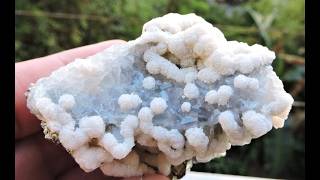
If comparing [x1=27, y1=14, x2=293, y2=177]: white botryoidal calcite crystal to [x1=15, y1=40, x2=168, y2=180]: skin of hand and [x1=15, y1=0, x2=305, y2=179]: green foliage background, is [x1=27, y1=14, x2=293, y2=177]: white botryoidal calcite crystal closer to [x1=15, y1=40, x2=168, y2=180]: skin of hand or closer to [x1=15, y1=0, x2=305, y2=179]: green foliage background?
[x1=15, y1=40, x2=168, y2=180]: skin of hand

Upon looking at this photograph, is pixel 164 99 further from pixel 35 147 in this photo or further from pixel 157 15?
pixel 157 15

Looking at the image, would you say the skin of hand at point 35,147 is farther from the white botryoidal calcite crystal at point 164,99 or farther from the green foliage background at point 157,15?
the green foliage background at point 157,15

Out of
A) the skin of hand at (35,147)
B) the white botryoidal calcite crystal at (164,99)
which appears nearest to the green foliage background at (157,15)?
the skin of hand at (35,147)

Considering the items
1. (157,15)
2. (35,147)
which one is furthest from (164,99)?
(157,15)

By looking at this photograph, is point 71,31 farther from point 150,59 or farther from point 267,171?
point 150,59

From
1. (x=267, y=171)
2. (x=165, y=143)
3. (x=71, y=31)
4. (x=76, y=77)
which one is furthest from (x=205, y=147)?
(x=71, y=31)

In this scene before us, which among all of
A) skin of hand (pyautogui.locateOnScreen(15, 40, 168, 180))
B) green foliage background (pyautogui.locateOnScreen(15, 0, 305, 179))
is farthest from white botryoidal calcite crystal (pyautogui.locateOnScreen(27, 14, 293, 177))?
green foliage background (pyautogui.locateOnScreen(15, 0, 305, 179))
